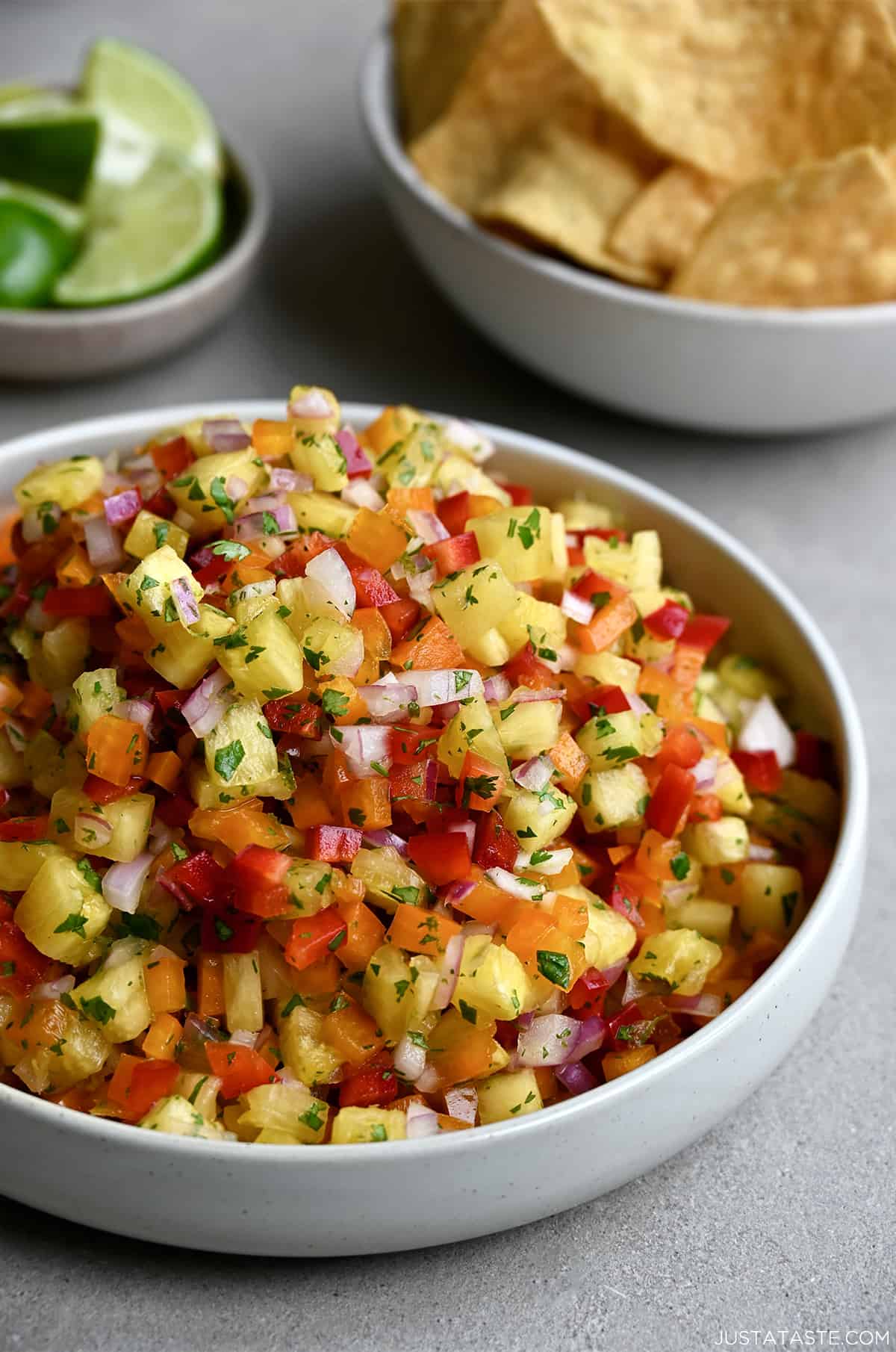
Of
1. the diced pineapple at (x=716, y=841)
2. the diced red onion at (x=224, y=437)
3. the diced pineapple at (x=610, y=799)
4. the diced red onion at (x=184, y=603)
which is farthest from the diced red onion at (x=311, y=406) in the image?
the diced pineapple at (x=716, y=841)

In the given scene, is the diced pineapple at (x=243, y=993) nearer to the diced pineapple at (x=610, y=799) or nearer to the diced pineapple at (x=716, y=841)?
the diced pineapple at (x=610, y=799)

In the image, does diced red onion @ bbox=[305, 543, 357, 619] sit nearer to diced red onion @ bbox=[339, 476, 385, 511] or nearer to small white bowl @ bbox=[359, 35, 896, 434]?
diced red onion @ bbox=[339, 476, 385, 511]

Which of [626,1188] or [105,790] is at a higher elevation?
[105,790]

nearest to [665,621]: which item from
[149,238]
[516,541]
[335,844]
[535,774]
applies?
[516,541]

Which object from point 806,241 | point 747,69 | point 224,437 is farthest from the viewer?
point 747,69

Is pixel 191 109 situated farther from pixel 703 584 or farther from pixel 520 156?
pixel 703 584

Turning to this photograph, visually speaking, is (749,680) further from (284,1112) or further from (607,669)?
(284,1112)

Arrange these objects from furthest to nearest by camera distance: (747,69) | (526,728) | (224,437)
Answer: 1. (747,69)
2. (224,437)
3. (526,728)
